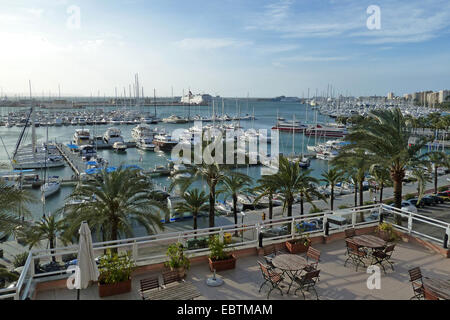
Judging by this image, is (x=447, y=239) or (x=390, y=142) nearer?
(x=447, y=239)

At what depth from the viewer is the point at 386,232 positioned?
1042 centimetres

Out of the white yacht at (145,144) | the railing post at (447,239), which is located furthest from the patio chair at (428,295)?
the white yacht at (145,144)

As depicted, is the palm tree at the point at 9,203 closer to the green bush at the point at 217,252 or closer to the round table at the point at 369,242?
the green bush at the point at 217,252

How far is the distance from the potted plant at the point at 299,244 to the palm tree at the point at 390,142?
4863 millimetres

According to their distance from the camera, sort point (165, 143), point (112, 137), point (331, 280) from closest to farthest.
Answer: point (331, 280), point (165, 143), point (112, 137)

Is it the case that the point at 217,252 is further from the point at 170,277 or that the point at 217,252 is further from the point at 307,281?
the point at 307,281

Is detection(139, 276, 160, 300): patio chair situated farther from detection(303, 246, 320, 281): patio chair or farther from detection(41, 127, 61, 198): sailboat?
detection(41, 127, 61, 198): sailboat

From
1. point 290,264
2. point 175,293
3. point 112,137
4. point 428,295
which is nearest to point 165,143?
point 112,137

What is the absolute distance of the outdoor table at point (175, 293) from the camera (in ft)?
20.5

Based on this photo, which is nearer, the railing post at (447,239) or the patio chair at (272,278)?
the patio chair at (272,278)

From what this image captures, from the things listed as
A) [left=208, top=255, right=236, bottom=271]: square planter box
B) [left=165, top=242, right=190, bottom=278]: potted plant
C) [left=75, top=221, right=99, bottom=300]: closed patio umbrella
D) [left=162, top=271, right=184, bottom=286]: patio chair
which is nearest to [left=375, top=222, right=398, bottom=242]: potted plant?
[left=208, top=255, right=236, bottom=271]: square planter box

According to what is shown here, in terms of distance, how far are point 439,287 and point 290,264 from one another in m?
2.86

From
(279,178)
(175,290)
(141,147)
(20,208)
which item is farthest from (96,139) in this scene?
(175,290)
